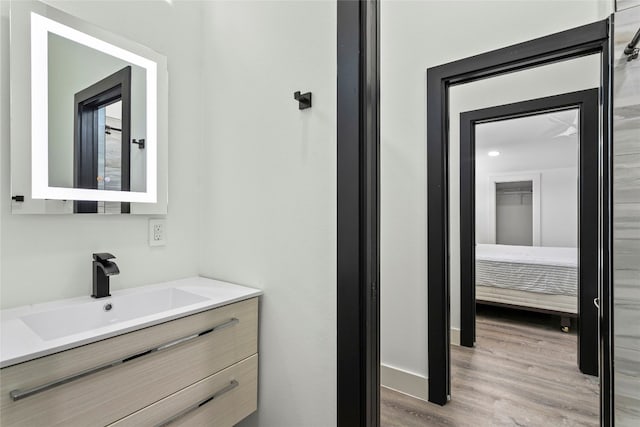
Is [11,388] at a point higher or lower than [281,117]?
lower

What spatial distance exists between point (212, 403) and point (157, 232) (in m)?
0.78

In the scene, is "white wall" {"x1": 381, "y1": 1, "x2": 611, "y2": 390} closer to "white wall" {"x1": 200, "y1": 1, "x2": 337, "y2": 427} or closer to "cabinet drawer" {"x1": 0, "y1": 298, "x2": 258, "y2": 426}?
"white wall" {"x1": 200, "y1": 1, "x2": 337, "y2": 427}

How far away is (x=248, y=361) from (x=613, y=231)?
1.61m

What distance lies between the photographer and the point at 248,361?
4.18 feet

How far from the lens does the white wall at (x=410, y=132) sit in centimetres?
175

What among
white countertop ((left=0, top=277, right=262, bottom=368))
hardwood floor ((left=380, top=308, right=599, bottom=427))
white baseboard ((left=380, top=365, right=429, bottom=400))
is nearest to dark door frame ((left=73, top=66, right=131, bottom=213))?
white countertop ((left=0, top=277, right=262, bottom=368))

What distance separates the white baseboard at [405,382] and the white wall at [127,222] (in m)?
1.37

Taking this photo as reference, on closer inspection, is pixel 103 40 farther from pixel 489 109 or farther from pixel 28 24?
pixel 489 109

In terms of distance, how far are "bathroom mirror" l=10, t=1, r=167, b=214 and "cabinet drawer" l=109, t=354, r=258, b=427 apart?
777 mm

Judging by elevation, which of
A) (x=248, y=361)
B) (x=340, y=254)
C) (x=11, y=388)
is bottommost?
(x=248, y=361)

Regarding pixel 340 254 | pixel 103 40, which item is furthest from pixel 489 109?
pixel 103 40

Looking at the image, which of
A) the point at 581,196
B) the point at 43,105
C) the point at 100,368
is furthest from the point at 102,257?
the point at 581,196


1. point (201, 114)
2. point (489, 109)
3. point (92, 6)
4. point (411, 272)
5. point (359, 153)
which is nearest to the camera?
point (359, 153)

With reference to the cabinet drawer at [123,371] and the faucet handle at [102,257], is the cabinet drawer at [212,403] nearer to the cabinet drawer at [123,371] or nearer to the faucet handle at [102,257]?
the cabinet drawer at [123,371]
